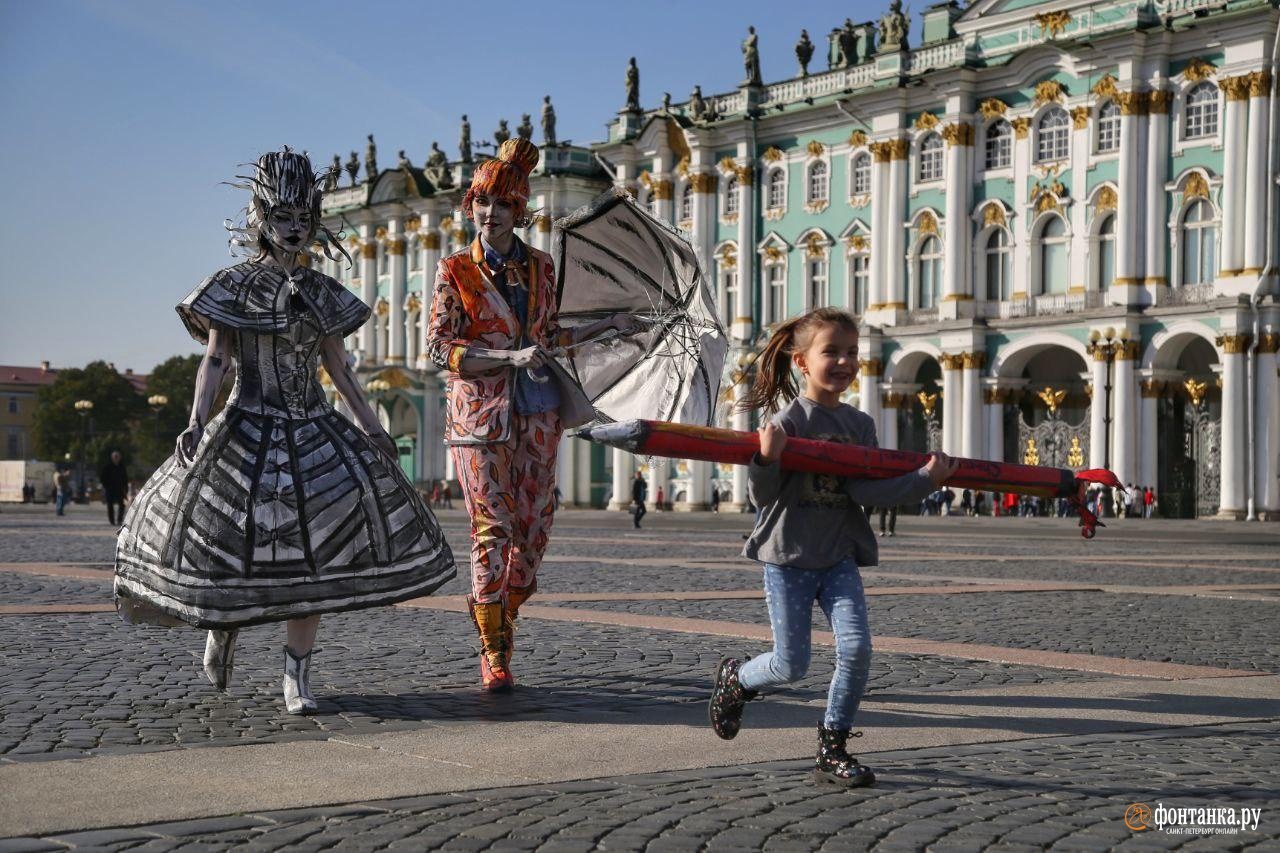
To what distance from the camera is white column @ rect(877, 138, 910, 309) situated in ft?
158

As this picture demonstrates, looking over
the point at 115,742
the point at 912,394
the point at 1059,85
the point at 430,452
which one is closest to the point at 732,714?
the point at 115,742

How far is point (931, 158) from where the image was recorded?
4772 cm

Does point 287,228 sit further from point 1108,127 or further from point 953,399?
point 953,399

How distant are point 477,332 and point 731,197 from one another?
46.7 meters

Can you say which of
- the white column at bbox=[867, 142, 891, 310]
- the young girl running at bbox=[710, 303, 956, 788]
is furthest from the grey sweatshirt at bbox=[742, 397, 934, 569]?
the white column at bbox=[867, 142, 891, 310]

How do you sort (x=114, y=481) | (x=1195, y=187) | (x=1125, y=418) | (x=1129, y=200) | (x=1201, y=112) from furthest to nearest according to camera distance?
(x=1125, y=418) < (x=1129, y=200) < (x=1201, y=112) < (x=1195, y=187) < (x=114, y=481)

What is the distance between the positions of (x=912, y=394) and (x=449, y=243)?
22.8 meters

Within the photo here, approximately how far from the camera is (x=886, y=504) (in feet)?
18.0

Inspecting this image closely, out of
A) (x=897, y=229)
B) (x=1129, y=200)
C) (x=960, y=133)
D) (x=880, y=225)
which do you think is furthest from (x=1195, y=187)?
(x=880, y=225)

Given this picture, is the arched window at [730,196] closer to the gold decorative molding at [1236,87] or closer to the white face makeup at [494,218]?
the gold decorative molding at [1236,87]

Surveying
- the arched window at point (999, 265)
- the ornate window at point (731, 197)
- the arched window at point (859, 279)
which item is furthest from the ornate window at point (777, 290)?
the arched window at point (999, 265)

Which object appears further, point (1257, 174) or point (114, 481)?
point (1257, 174)

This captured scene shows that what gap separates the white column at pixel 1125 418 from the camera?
42.7m

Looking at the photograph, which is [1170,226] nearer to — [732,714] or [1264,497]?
[1264,497]
